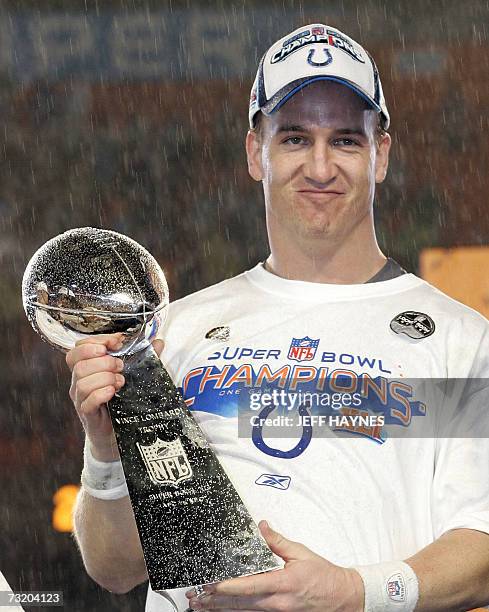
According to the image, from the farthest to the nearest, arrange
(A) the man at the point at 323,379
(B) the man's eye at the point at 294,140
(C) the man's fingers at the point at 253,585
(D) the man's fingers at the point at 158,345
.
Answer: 1. (B) the man's eye at the point at 294,140
2. (D) the man's fingers at the point at 158,345
3. (A) the man at the point at 323,379
4. (C) the man's fingers at the point at 253,585

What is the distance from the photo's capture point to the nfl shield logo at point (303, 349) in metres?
1.45

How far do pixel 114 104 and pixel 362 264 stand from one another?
5.15 ft

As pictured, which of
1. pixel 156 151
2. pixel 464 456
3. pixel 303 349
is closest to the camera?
pixel 464 456

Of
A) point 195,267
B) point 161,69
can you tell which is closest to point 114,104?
point 161,69

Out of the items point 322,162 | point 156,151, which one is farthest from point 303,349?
point 156,151

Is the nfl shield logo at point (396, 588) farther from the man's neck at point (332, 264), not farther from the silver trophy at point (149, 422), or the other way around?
the man's neck at point (332, 264)

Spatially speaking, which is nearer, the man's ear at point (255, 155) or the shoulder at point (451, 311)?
the shoulder at point (451, 311)

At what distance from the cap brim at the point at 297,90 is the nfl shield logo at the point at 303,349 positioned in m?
0.33

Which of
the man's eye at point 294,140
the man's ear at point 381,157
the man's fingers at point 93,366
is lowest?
the man's fingers at point 93,366

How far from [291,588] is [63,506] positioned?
185cm

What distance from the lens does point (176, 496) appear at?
1.25 m

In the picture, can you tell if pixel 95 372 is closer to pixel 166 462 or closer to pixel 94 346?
pixel 94 346

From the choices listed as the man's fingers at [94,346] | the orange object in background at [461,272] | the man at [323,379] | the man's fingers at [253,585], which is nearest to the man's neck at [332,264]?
the man at [323,379]

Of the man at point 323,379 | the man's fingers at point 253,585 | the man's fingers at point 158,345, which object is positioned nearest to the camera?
the man's fingers at point 253,585
